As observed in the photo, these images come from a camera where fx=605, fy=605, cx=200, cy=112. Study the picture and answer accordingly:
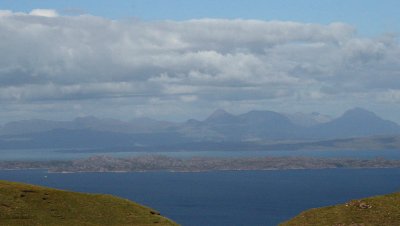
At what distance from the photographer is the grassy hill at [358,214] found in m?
55.9

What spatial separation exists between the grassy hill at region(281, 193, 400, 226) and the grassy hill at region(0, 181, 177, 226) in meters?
14.2

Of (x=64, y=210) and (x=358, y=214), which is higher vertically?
(x=64, y=210)

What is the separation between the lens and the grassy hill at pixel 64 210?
5959 centimetres

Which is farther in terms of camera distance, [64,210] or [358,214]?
[64,210]

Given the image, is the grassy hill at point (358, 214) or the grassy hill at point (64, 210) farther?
the grassy hill at point (64, 210)

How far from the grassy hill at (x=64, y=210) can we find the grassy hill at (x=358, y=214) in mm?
14237

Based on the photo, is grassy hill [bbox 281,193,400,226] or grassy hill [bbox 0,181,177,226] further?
grassy hill [bbox 0,181,177,226]

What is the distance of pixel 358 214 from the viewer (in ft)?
191

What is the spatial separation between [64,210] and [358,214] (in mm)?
29907

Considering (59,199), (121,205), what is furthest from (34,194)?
(121,205)

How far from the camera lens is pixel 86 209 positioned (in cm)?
6450

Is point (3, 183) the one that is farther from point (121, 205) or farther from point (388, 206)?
point (388, 206)

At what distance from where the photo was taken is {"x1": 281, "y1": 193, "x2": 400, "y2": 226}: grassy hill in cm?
5594

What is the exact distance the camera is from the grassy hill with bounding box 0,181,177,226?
5959 cm
